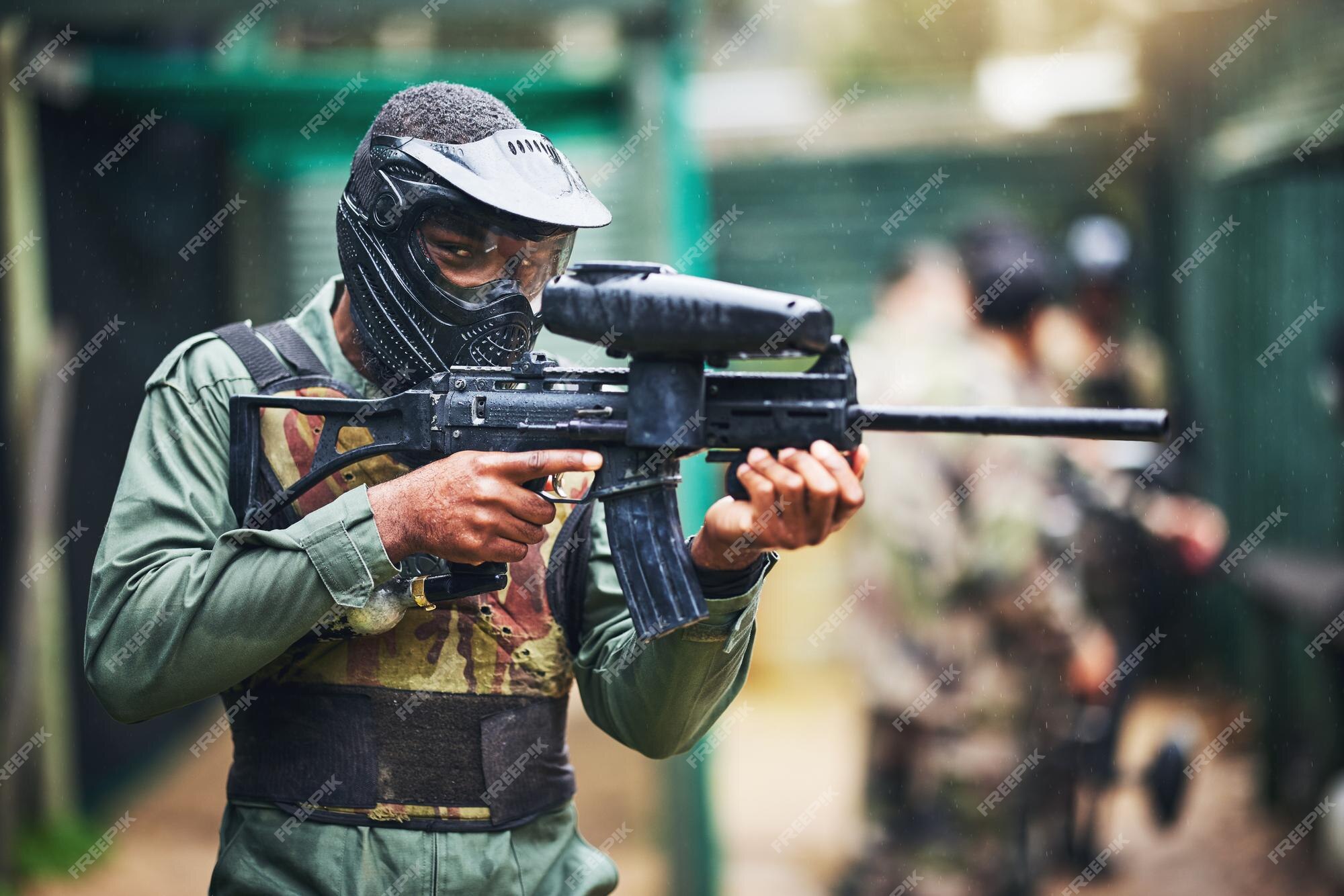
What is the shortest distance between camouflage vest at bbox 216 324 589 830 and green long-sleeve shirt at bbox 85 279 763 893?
5 cm

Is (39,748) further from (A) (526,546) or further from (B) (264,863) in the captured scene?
(A) (526,546)

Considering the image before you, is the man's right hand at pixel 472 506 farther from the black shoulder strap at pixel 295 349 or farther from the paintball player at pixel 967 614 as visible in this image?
the paintball player at pixel 967 614

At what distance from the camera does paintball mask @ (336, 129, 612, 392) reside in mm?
2186

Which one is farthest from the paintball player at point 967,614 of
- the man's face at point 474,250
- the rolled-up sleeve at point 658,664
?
the man's face at point 474,250

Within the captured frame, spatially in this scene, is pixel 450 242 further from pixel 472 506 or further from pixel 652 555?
pixel 652 555

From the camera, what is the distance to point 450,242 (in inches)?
88.4

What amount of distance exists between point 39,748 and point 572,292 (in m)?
4.68

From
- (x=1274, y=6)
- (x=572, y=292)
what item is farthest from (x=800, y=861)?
(x=1274, y=6)

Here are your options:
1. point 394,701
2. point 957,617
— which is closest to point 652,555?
point 394,701

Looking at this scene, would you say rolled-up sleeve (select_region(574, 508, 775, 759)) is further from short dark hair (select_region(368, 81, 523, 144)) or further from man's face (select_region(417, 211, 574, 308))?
short dark hair (select_region(368, 81, 523, 144))

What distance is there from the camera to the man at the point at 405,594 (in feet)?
6.63

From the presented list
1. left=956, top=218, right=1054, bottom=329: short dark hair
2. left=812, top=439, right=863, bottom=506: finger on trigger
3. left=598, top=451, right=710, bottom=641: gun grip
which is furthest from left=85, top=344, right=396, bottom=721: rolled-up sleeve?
left=956, top=218, right=1054, bottom=329: short dark hair

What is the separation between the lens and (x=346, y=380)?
2408mm

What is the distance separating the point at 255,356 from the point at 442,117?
561 mm
